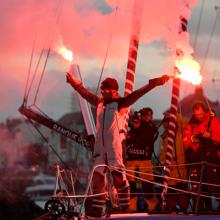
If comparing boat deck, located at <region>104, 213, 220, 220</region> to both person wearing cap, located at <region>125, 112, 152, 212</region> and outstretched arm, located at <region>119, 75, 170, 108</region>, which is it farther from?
person wearing cap, located at <region>125, 112, 152, 212</region>

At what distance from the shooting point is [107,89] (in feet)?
35.6

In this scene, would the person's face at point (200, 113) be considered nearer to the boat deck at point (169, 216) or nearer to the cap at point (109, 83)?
the cap at point (109, 83)

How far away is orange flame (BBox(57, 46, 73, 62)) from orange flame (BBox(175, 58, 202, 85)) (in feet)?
5.54

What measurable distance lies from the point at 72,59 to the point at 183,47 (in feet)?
5.39

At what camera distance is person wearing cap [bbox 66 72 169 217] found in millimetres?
10703

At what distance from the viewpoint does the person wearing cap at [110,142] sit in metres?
10.7

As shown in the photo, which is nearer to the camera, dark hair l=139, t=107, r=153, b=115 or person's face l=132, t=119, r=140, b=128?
dark hair l=139, t=107, r=153, b=115

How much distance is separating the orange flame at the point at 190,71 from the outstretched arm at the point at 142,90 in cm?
80

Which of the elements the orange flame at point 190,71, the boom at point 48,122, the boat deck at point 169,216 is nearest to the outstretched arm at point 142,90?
the orange flame at point 190,71

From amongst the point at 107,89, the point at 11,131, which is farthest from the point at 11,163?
the point at 107,89

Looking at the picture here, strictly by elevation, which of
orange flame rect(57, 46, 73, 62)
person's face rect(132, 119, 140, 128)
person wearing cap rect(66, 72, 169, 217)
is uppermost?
orange flame rect(57, 46, 73, 62)

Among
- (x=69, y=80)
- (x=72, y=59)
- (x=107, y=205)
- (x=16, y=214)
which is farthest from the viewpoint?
(x=16, y=214)

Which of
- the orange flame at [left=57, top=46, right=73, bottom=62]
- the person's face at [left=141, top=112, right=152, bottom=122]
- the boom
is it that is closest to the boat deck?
the person's face at [left=141, top=112, right=152, bottom=122]

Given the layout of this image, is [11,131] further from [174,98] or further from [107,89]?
[107,89]
